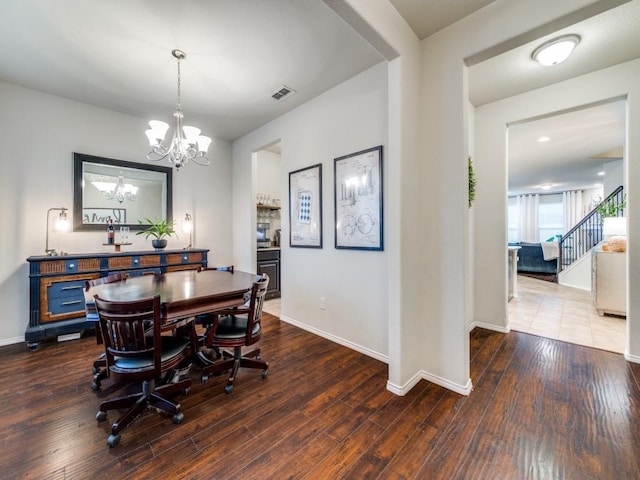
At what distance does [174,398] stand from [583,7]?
3559 millimetres

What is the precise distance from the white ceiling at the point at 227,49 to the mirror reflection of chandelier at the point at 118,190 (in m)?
1.00

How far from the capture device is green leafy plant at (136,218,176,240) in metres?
3.70

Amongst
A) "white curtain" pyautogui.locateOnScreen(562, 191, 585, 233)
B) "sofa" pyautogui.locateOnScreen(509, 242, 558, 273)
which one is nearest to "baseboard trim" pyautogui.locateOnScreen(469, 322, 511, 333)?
"sofa" pyautogui.locateOnScreen(509, 242, 558, 273)

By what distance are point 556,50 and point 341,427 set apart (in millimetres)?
3273

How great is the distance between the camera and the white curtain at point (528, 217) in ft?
33.5

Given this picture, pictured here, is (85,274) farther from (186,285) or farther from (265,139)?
(265,139)

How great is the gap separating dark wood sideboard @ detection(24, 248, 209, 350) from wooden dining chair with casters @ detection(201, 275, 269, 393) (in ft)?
6.19

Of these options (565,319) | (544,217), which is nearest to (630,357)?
(565,319)

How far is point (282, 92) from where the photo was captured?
120 inches

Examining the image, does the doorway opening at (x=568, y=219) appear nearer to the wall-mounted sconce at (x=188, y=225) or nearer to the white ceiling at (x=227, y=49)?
the white ceiling at (x=227, y=49)

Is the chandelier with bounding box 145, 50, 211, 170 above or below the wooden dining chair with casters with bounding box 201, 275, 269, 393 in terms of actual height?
above

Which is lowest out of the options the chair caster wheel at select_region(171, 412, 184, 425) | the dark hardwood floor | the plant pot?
the dark hardwood floor

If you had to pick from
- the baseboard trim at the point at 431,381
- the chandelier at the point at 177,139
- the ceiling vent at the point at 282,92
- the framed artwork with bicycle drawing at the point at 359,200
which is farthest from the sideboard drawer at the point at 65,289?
the baseboard trim at the point at 431,381

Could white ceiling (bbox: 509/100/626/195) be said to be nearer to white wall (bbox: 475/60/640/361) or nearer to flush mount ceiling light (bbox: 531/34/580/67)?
white wall (bbox: 475/60/640/361)
